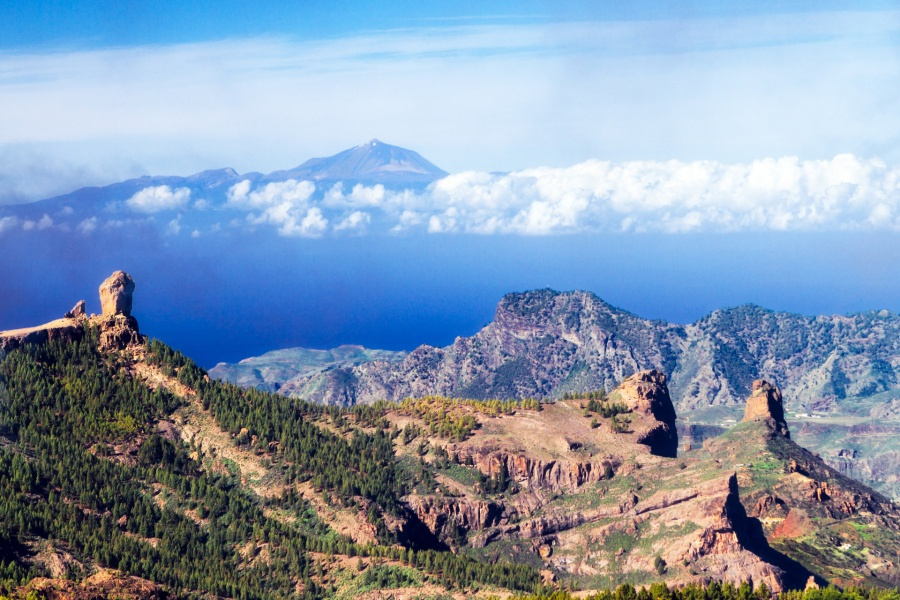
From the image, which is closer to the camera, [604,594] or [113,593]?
[113,593]

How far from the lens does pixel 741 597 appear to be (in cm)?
19612

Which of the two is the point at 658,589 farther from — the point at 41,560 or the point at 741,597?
the point at 41,560

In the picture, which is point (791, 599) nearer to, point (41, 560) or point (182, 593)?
point (182, 593)

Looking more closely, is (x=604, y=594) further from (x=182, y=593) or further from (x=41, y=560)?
(x=41, y=560)

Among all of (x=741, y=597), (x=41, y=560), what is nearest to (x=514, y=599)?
(x=741, y=597)

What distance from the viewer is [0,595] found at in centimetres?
17088

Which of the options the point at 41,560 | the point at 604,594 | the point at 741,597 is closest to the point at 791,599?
the point at 741,597

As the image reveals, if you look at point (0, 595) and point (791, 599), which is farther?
point (791, 599)

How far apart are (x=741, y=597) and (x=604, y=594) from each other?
1795 cm

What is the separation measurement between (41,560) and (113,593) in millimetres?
25890

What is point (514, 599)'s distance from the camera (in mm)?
196875

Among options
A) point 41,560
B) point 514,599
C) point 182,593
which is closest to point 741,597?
point 514,599

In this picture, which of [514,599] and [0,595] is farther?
[514,599]

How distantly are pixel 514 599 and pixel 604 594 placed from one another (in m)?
11.8
